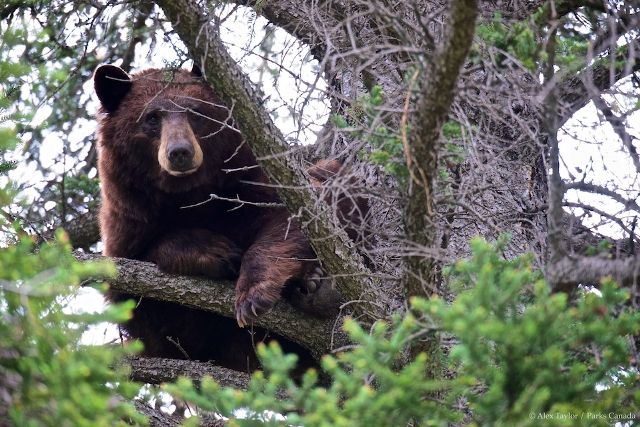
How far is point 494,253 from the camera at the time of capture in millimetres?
3453

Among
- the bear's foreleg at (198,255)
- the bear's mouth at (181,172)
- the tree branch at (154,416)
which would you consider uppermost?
the bear's mouth at (181,172)

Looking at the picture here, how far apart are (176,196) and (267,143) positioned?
5.95 ft

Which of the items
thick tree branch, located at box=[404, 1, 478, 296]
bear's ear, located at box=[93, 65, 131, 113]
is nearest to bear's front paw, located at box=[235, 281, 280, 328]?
thick tree branch, located at box=[404, 1, 478, 296]

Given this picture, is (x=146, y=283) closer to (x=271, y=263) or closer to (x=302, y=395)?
(x=271, y=263)

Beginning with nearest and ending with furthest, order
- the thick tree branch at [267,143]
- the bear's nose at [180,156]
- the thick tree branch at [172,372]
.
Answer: the thick tree branch at [267,143] → the thick tree branch at [172,372] → the bear's nose at [180,156]

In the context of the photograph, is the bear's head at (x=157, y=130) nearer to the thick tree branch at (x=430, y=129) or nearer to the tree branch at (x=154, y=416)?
Result: the tree branch at (x=154, y=416)

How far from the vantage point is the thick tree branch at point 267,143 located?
169 inches

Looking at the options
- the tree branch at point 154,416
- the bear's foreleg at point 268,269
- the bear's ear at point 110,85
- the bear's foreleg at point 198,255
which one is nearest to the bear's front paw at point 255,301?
the bear's foreleg at point 268,269

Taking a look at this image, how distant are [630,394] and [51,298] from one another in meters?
2.16

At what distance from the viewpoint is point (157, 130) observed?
5.88 m

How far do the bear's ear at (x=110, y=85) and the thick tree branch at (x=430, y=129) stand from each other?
2.98m

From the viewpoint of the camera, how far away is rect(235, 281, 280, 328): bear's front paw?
504 centimetres

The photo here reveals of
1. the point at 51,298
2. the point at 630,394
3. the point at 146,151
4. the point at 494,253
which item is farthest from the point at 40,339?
the point at 146,151

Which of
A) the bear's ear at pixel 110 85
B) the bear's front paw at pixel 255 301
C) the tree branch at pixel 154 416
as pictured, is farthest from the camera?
the bear's ear at pixel 110 85
